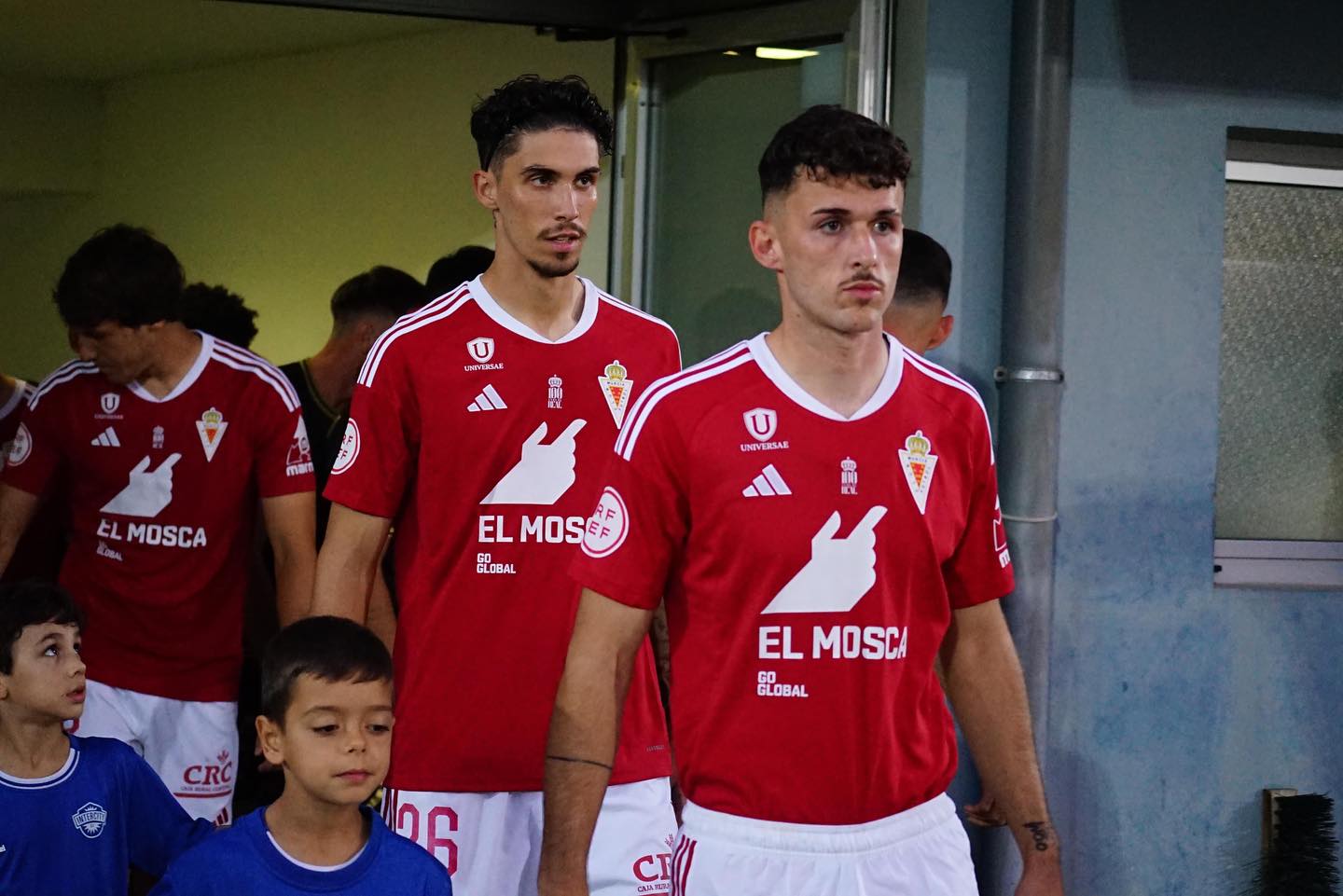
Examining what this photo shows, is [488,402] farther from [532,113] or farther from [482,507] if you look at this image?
[532,113]

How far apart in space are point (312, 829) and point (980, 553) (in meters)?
1.35

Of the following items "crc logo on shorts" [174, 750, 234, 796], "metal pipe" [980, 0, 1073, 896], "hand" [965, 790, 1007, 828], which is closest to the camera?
"hand" [965, 790, 1007, 828]

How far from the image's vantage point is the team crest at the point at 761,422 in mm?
3152

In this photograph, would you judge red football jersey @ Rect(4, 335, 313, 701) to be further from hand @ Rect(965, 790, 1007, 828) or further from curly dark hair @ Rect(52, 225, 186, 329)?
hand @ Rect(965, 790, 1007, 828)

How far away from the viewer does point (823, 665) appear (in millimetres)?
3105

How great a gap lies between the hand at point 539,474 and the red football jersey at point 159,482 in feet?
4.80

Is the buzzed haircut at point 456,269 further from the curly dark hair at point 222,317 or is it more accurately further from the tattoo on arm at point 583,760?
the tattoo on arm at point 583,760

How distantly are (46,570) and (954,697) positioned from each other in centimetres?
363

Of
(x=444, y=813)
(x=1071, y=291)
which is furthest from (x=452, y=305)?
(x=1071, y=291)

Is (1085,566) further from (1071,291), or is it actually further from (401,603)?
(401,603)

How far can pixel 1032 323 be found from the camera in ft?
18.2

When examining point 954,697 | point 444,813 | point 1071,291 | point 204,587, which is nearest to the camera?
point 954,697

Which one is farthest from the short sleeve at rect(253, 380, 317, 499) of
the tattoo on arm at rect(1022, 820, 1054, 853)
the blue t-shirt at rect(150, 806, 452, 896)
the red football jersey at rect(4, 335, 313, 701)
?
the tattoo on arm at rect(1022, 820, 1054, 853)

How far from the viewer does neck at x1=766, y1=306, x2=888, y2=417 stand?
10.6ft
